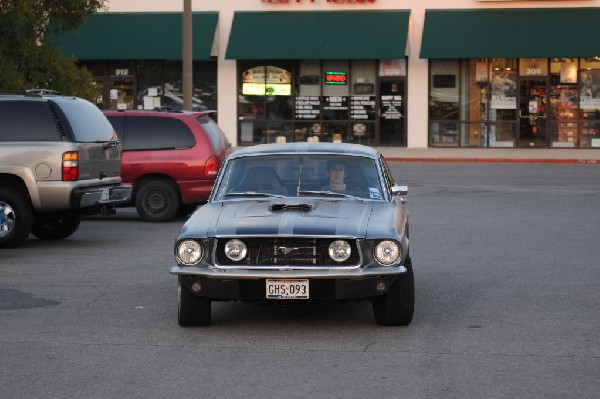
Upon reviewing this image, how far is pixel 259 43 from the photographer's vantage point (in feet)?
127

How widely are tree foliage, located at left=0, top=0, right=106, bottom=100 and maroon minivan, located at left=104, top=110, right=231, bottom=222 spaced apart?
3908 mm

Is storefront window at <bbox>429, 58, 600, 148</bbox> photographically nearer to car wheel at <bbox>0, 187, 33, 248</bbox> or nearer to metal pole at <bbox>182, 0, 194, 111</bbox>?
metal pole at <bbox>182, 0, 194, 111</bbox>

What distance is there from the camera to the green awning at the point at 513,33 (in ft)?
120

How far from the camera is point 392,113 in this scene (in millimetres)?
39625

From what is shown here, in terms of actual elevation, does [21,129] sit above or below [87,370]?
above

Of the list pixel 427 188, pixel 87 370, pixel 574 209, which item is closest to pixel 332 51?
pixel 427 188

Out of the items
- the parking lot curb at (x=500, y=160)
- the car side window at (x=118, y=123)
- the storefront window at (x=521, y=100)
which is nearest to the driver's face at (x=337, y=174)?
the car side window at (x=118, y=123)

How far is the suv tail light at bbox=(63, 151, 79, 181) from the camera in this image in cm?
1565

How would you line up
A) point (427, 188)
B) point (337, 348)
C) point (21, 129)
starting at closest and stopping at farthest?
1. point (337, 348)
2. point (21, 129)
3. point (427, 188)

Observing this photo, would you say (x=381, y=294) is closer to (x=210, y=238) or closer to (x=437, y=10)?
(x=210, y=238)

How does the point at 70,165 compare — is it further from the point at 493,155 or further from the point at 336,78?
the point at 336,78

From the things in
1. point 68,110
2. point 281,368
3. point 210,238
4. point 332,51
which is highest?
point 332,51

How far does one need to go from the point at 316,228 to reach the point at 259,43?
29.6 metres

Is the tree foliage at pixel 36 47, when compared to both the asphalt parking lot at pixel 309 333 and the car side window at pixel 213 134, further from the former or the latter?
the asphalt parking lot at pixel 309 333
